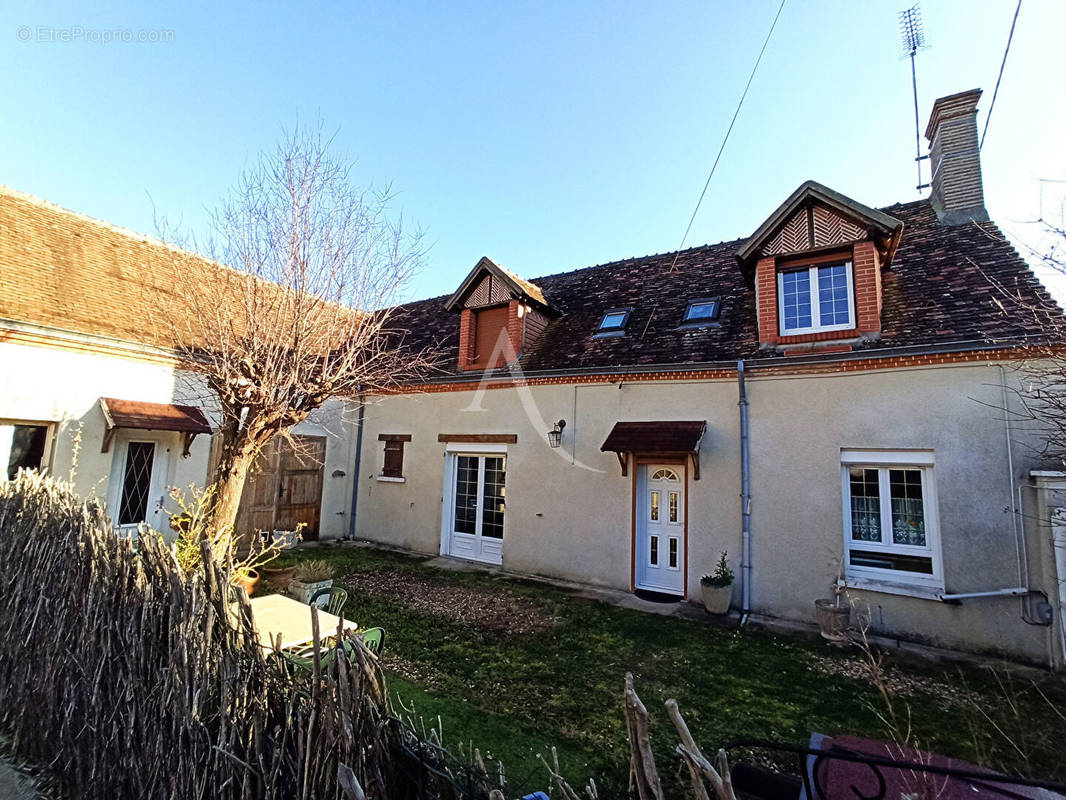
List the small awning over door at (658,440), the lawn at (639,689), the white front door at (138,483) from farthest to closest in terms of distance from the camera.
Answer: the white front door at (138,483), the small awning over door at (658,440), the lawn at (639,689)

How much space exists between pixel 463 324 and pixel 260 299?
5863 mm

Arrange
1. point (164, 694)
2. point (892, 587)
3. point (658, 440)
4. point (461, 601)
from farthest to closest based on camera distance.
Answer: point (658, 440) → point (461, 601) → point (892, 587) → point (164, 694)

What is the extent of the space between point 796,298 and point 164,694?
9.95 metres

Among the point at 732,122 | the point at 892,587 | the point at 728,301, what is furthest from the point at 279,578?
the point at 732,122

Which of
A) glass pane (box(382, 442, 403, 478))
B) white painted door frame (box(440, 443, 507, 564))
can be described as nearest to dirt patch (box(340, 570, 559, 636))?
white painted door frame (box(440, 443, 507, 564))

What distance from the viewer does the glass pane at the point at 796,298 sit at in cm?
873

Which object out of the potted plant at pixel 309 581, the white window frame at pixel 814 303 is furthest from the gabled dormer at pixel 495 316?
the potted plant at pixel 309 581

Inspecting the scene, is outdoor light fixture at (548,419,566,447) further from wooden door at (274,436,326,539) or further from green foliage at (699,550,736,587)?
wooden door at (274,436,326,539)

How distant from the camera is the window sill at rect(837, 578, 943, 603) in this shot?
7.09 metres

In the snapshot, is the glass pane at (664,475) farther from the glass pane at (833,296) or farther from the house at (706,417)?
the glass pane at (833,296)

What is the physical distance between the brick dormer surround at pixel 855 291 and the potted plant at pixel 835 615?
13.5ft

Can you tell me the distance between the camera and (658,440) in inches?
348

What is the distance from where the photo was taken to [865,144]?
286 inches

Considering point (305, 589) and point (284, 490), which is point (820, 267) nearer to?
point (305, 589)
